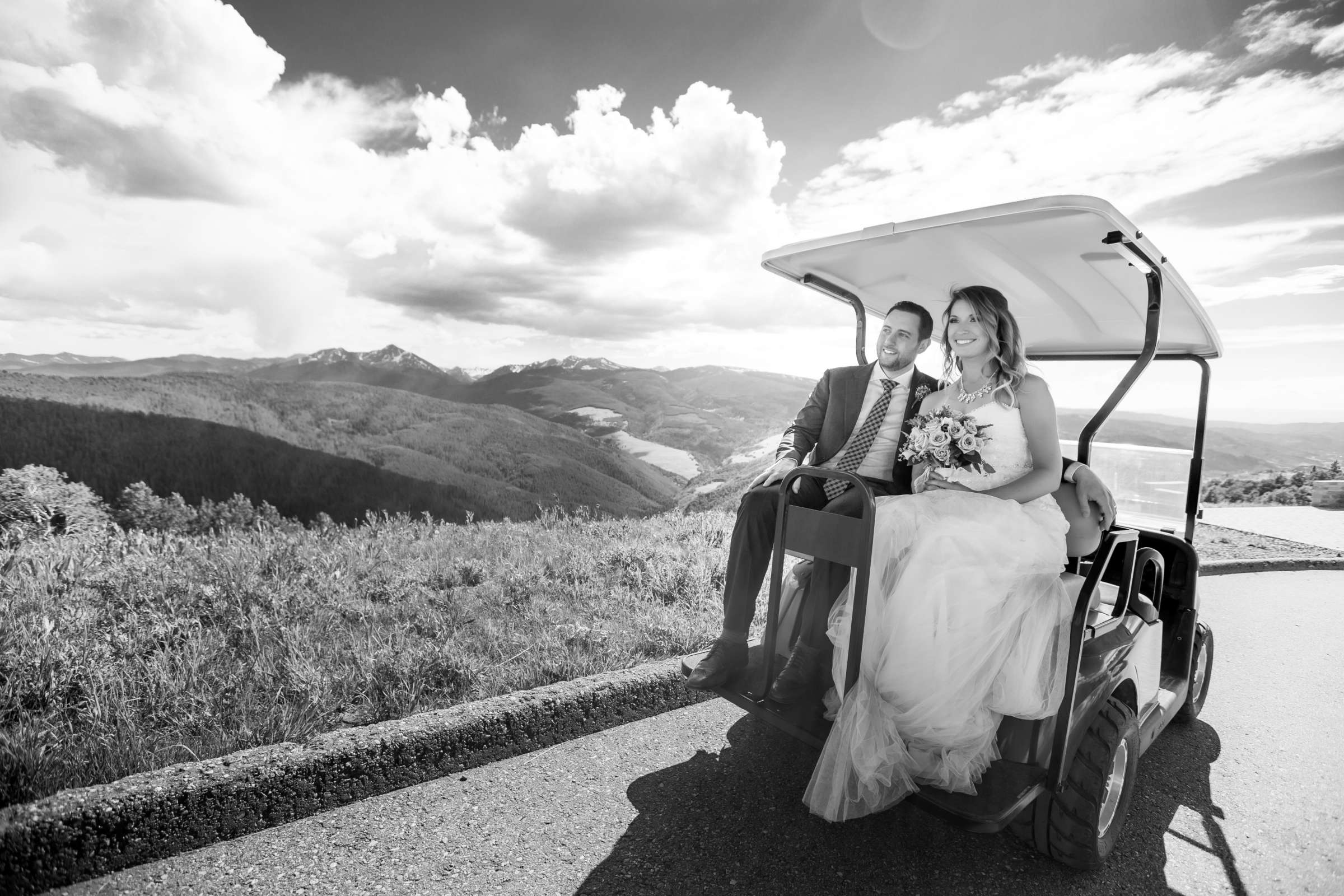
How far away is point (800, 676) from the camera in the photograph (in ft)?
8.64

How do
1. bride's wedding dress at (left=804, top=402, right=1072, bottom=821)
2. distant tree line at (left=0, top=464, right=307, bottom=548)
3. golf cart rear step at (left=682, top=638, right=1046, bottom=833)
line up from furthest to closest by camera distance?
distant tree line at (left=0, top=464, right=307, bottom=548), bride's wedding dress at (left=804, top=402, right=1072, bottom=821), golf cart rear step at (left=682, top=638, right=1046, bottom=833)

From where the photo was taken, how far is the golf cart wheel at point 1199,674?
12.0 ft

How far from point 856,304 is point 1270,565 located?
764 cm

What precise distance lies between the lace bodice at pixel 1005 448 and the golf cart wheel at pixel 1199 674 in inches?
65.5

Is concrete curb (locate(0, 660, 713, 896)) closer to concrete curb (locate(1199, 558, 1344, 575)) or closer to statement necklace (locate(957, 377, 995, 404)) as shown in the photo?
statement necklace (locate(957, 377, 995, 404))

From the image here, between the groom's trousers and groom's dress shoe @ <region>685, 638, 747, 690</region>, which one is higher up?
the groom's trousers

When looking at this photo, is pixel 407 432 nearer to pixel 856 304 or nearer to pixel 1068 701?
pixel 856 304

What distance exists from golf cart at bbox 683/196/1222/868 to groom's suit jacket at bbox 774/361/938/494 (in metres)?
0.54

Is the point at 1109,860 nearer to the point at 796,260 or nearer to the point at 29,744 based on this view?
the point at 796,260

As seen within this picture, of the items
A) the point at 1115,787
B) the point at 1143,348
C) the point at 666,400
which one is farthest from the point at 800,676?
the point at 666,400

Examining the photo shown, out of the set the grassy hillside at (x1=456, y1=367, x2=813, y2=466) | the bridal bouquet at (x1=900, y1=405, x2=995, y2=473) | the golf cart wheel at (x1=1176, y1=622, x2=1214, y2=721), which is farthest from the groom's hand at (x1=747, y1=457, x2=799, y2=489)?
the grassy hillside at (x1=456, y1=367, x2=813, y2=466)

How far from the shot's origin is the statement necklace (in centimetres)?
307

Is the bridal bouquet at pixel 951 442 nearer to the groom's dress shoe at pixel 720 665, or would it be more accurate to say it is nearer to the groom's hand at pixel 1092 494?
the groom's hand at pixel 1092 494

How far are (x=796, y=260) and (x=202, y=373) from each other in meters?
151
